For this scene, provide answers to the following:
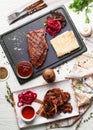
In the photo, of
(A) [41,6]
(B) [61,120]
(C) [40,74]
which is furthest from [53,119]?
(A) [41,6]

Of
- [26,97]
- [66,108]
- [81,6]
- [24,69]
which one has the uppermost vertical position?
[81,6]

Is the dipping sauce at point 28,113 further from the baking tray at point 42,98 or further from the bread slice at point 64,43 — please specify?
the bread slice at point 64,43

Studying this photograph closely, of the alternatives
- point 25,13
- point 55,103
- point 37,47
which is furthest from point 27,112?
point 25,13

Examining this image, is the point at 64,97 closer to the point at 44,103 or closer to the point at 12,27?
the point at 44,103

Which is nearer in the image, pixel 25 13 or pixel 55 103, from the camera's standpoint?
pixel 55 103

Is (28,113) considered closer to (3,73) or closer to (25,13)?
(3,73)

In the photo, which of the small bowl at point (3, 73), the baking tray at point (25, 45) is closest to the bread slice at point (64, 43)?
the baking tray at point (25, 45)
